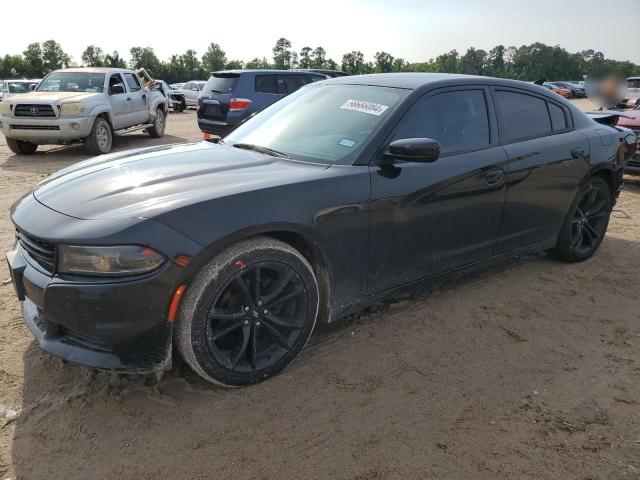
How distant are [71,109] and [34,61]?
2259 inches

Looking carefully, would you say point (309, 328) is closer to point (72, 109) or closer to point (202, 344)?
point (202, 344)

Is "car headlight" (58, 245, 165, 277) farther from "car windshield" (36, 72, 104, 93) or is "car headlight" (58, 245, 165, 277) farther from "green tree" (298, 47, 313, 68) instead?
"green tree" (298, 47, 313, 68)

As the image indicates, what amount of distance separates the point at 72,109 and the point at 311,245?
9173mm

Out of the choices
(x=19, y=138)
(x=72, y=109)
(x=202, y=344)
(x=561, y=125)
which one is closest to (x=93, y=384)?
(x=202, y=344)

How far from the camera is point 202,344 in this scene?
8.43 feet

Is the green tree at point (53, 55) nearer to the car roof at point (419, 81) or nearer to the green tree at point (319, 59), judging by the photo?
the green tree at point (319, 59)

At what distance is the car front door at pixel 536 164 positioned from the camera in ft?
12.7

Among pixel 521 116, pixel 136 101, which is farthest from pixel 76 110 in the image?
pixel 521 116

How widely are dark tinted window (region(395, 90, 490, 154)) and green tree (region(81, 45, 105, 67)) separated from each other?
218 ft

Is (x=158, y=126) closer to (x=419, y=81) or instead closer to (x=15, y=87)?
(x=419, y=81)

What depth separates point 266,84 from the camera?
11.1 metres

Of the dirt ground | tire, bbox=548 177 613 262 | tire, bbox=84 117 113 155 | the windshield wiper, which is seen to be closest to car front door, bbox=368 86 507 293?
the dirt ground

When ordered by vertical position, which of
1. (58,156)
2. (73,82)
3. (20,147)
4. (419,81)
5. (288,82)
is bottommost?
(58,156)

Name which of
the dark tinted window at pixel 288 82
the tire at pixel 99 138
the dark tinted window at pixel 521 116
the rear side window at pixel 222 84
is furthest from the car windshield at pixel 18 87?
the dark tinted window at pixel 521 116
